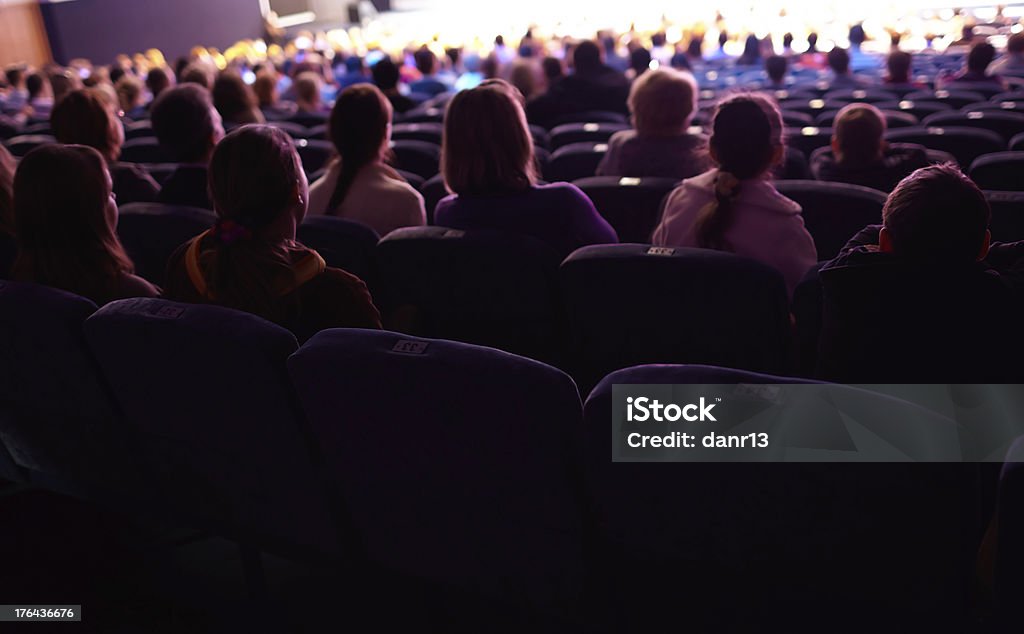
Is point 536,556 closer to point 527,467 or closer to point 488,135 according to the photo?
point 527,467

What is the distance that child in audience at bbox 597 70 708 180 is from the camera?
3230 millimetres

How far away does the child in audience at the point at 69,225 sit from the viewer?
2.00m

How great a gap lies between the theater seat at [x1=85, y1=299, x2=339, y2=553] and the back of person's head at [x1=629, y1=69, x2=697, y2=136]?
209cm

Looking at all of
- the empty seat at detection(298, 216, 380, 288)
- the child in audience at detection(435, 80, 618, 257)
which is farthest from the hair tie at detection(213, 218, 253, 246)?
the child in audience at detection(435, 80, 618, 257)

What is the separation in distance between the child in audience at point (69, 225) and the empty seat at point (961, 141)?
116 inches

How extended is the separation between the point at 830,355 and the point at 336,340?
3.00 feet

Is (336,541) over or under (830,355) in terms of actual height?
under

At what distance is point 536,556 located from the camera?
1534mm

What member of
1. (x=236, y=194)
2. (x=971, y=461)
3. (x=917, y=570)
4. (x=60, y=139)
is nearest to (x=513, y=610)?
(x=917, y=570)

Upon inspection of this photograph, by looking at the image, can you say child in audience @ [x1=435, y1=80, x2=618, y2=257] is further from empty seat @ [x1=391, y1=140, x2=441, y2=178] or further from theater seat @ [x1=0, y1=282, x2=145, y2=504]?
empty seat @ [x1=391, y1=140, x2=441, y2=178]

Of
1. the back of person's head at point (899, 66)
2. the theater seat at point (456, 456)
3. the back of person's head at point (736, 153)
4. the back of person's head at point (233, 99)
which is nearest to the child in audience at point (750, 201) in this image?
the back of person's head at point (736, 153)

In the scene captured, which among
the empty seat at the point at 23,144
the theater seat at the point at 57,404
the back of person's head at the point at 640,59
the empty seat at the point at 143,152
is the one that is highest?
the back of person's head at the point at 640,59

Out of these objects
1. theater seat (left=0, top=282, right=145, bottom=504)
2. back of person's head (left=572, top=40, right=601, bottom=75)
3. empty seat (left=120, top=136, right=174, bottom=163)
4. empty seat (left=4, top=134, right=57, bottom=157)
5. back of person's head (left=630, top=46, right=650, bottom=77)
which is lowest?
theater seat (left=0, top=282, right=145, bottom=504)

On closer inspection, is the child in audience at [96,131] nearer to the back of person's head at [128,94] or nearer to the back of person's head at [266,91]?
the back of person's head at [266,91]
